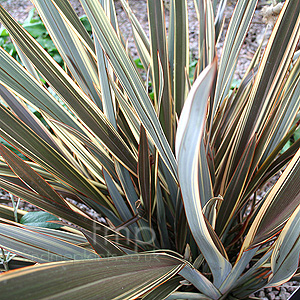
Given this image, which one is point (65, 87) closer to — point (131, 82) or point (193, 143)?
point (131, 82)

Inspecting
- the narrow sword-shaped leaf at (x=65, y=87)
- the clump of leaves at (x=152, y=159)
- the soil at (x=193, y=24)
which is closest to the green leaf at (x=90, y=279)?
the clump of leaves at (x=152, y=159)

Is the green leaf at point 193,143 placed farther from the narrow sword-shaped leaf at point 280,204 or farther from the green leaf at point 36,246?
the green leaf at point 36,246

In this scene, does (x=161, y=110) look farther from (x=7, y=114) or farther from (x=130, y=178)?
(x=7, y=114)

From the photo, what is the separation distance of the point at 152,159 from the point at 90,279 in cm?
41

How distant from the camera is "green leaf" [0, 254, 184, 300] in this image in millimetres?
262

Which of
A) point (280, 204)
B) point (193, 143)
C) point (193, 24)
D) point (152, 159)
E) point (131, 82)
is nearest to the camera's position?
point (193, 143)

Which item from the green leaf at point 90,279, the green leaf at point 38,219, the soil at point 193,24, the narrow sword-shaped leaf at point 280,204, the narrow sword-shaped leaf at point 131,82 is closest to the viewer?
the green leaf at point 90,279

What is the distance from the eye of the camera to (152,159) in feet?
2.30

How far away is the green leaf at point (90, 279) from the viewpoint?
262 mm

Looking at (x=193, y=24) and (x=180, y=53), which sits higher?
(x=193, y=24)

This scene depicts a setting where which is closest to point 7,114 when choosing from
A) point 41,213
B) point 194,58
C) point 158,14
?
point 41,213

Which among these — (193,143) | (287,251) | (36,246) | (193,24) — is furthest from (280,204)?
(193,24)

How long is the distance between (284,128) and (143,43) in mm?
447

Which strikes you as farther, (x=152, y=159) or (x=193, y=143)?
(x=152, y=159)
